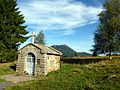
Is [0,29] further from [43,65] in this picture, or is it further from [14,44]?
[43,65]

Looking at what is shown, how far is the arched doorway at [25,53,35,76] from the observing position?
2916 centimetres

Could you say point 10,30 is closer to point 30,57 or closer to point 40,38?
point 30,57

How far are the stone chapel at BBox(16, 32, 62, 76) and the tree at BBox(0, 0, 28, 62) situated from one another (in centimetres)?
1197

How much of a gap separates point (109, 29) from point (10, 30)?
58.9 feet

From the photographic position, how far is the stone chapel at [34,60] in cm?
2839

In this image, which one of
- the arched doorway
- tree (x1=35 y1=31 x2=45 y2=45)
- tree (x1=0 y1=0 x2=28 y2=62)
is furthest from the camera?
tree (x1=35 y1=31 x2=45 y2=45)

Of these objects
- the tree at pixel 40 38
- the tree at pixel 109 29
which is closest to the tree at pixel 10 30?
the tree at pixel 109 29

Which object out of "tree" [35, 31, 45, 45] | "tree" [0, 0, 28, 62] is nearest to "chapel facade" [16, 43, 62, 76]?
"tree" [0, 0, 28, 62]

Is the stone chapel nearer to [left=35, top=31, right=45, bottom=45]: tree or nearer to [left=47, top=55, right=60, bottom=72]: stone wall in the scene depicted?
[left=47, top=55, right=60, bottom=72]: stone wall

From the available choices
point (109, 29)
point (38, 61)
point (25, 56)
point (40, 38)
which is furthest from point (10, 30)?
point (40, 38)

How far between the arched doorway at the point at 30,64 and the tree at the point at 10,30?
12.5 metres

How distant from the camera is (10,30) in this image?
42344 mm

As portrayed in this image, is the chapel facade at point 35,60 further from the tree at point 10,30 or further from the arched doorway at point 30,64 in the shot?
the tree at point 10,30

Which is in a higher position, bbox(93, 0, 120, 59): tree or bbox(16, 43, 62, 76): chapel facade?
bbox(93, 0, 120, 59): tree
